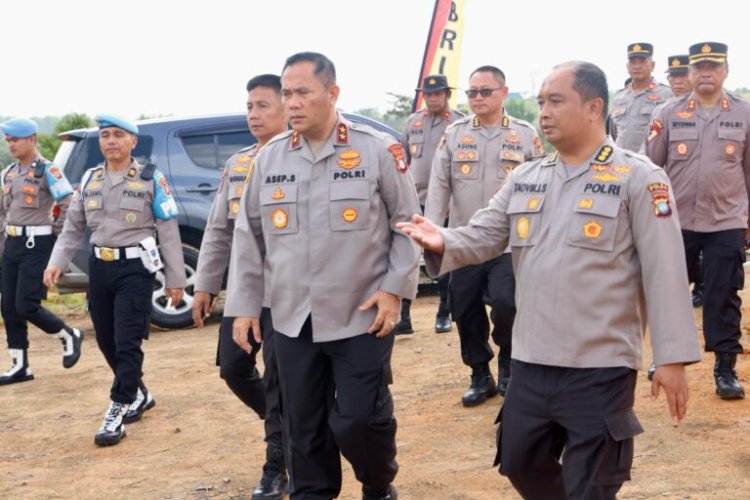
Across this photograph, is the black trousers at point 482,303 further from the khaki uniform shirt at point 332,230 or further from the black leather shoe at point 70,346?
the black leather shoe at point 70,346

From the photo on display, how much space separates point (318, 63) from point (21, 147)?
16.1 feet

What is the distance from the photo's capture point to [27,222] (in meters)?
8.70

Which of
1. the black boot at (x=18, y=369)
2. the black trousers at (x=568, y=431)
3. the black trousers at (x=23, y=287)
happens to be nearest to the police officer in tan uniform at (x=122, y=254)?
the black trousers at (x=23, y=287)

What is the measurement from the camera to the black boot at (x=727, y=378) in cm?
675

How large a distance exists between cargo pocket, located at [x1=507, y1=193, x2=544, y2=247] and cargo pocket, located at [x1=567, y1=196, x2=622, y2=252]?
0.58 ft

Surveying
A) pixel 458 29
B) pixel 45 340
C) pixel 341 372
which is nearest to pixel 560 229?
pixel 341 372

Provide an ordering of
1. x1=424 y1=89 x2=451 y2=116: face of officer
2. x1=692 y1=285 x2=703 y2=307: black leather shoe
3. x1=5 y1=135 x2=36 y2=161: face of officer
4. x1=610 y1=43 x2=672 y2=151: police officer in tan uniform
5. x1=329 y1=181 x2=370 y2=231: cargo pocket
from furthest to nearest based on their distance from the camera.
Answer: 1. x1=692 y1=285 x2=703 y2=307: black leather shoe
2. x1=610 y1=43 x2=672 y2=151: police officer in tan uniform
3. x1=424 y1=89 x2=451 y2=116: face of officer
4. x1=5 y1=135 x2=36 y2=161: face of officer
5. x1=329 y1=181 x2=370 y2=231: cargo pocket

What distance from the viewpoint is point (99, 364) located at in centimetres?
961

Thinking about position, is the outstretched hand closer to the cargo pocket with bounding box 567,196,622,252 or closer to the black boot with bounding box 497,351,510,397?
the cargo pocket with bounding box 567,196,622,252

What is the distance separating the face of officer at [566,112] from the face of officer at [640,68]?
20.7 feet

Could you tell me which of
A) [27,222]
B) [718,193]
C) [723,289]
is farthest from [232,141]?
[723,289]

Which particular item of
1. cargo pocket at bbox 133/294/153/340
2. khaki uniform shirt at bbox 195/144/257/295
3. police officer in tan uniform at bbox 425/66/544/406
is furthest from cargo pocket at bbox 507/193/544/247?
cargo pocket at bbox 133/294/153/340

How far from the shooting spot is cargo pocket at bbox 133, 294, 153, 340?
6.84 m

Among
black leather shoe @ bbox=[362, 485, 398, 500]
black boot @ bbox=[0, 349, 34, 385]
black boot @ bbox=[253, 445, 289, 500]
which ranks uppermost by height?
black leather shoe @ bbox=[362, 485, 398, 500]
